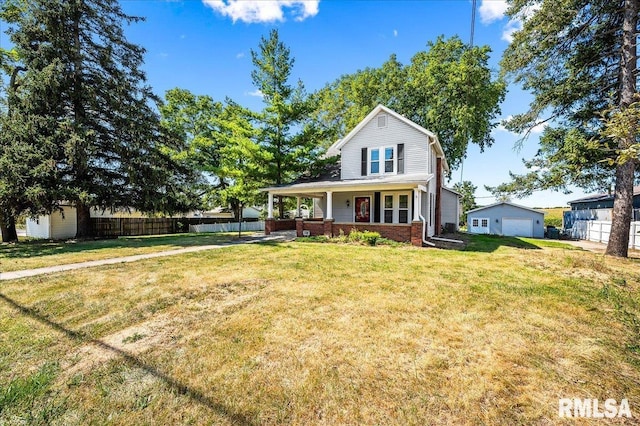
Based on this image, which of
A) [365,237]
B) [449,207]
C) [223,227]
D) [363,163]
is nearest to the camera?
[365,237]

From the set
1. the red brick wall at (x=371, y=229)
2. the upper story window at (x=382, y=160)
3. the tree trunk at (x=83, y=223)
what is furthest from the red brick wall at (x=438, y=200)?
the tree trunk at (x=83, y=223)

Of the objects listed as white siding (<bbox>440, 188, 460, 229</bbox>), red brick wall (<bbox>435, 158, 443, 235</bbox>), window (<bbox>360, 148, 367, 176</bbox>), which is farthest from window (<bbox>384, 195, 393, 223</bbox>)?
white siding (<bbox>440, 188, 460, 229</bbox>)

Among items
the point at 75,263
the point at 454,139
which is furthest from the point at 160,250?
the point at 454,139

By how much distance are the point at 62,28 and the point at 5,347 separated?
1855 centimetres

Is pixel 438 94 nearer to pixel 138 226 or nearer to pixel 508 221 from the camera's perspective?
pixel 508 221

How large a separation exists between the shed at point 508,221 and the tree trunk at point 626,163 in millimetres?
17668

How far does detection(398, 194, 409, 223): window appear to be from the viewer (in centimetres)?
1582

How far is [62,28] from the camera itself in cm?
1480

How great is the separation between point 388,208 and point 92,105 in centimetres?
1754

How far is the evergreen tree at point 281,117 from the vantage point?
20.1 metres

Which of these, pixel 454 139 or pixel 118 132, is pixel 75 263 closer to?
pixel 118 132

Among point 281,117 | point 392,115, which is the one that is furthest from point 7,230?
point 392,115

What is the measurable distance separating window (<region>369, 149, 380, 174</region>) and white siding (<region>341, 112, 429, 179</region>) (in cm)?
36

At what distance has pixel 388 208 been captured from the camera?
16.4 m
